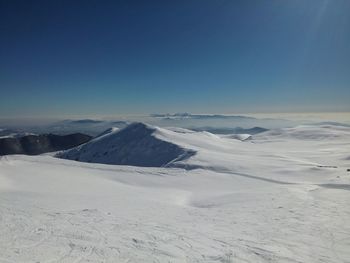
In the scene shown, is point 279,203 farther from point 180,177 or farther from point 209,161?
point 209,161

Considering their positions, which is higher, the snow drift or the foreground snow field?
the foreground snow field

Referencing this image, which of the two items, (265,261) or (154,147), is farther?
(154,147)

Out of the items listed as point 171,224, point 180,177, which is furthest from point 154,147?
point 171,224

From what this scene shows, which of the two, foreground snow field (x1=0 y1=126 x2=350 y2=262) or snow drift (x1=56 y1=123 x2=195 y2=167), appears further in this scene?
snow drift (x1=56 y1=123 x2=195 y2=167)

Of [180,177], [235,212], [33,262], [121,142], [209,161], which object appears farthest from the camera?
[121,142]

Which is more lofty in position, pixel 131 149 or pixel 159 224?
pixel 159 224

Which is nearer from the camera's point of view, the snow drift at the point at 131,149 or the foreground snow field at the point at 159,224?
the foreground snow field at the point at 159,224

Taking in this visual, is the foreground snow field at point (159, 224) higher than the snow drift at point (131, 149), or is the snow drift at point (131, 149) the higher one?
the foreground snow field at point (159, 224)

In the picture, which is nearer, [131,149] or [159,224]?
[159,224]
